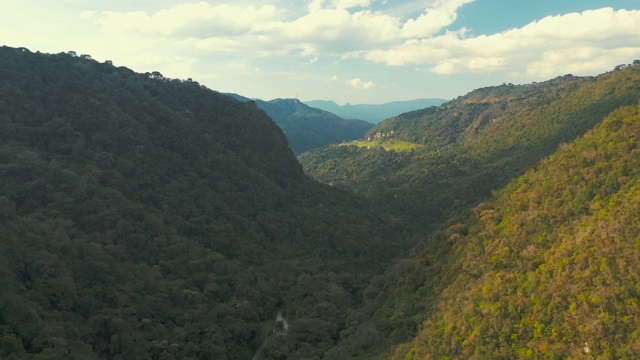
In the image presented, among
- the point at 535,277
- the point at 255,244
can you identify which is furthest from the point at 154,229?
the point at 535,277

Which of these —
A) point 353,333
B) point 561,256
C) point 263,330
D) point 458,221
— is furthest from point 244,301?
point 561,256

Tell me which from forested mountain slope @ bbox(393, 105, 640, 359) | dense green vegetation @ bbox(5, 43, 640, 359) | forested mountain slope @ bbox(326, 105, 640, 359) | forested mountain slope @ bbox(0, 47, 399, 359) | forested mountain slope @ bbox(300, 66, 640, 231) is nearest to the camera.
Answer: forested mountain slope @ bbox(393, 105, 640, 359)

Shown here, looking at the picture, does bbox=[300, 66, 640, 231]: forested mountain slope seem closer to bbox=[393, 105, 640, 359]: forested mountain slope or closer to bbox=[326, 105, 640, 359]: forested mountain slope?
bbox=[326, 105, 640, 359]: forested mountain slope

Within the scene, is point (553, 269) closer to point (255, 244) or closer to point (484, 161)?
point (255, 244)

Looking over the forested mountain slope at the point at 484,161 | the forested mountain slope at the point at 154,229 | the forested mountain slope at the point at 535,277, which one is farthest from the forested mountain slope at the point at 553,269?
the forested mountain slope at the point at 484,161

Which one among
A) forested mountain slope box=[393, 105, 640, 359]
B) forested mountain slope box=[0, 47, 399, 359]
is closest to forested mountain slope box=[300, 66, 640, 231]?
forested mountain slope box=[0, 47, 399, 359]

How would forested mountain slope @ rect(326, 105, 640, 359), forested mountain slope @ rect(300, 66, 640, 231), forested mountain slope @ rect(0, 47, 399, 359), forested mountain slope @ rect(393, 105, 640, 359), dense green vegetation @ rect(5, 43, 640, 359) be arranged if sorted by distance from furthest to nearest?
1. forested mountain slope @ rect(300, 66, 640, 231)
2. forested mountain slope @ rect(0, 47, 399, 359)
3. dense green vegetation @ rect(5, 43, 640, 359)
4. forested mountain slope @ rect(326, 105, 640, 359)
5. forested mountain slope @ rect(393, 105, 640, 359)
